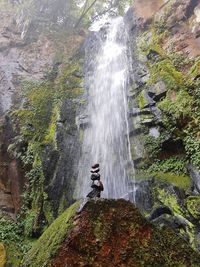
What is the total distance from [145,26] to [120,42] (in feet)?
5.85

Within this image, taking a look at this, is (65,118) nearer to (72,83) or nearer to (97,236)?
(72,83)

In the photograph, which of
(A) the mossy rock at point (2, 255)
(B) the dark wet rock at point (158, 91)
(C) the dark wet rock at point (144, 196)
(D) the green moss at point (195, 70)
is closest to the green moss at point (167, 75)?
(B) the dark wet rock at point (158, 91)

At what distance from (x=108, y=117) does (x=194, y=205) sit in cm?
598

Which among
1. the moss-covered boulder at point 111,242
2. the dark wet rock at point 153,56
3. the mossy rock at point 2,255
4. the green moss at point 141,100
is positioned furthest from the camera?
the dark wet rock at point 153,56

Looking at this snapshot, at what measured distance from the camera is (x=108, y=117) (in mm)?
14102

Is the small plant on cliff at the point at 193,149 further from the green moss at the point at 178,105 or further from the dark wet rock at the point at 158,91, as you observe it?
the dark wet rock at the point at 158,91

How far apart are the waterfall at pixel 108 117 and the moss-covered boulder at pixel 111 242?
606 cm

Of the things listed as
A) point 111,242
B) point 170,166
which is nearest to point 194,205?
point 170,166

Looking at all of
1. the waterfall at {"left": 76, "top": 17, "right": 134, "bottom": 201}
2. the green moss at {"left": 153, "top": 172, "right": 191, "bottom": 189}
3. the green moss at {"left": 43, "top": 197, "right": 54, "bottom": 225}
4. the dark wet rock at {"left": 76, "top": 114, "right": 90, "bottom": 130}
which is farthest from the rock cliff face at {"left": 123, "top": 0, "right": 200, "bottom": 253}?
the green moss at {"left": 43, "top": 197, "right": 54, "bottom": 225}

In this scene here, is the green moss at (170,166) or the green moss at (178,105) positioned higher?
the green moss at (178,105)

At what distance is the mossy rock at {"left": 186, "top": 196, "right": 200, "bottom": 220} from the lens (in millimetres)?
9167

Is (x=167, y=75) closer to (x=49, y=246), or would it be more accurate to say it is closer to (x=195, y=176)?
(x=195, y=176)

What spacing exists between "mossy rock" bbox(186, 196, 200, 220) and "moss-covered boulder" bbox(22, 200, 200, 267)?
4.96 metres

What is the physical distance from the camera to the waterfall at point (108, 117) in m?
11.7
